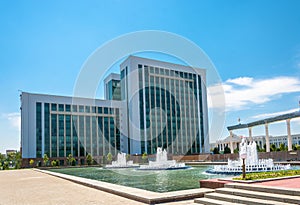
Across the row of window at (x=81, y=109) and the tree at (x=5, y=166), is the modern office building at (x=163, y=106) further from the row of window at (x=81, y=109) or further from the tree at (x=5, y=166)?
the tree at (x=5, y=166)

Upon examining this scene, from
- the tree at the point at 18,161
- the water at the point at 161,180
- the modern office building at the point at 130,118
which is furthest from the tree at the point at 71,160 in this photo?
the water at the point at 161,180

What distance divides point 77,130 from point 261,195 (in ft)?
175

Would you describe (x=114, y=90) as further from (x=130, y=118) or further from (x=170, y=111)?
(x=170, y=111)

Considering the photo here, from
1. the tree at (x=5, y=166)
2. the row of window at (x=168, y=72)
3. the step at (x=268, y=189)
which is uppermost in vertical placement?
the row of window at (x=168, y=72)

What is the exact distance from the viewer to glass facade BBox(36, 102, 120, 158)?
54.2 metres

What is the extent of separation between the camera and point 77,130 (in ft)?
189

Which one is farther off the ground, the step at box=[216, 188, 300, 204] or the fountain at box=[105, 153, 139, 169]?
the step at box=[216, 188, 300, 204]

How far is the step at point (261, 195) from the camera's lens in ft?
21.2

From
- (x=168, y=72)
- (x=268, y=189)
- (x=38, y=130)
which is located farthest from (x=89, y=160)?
(x=268, y=189)

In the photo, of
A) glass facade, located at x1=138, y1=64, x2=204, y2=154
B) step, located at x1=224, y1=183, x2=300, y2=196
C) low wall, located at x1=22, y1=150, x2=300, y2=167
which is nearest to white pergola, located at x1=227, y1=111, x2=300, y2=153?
low wall, located at x1=22, y1=150, x2=300, y2=167

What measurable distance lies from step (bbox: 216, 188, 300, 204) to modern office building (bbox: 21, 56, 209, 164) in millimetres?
49608

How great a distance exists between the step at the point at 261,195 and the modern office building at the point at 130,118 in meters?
49.6

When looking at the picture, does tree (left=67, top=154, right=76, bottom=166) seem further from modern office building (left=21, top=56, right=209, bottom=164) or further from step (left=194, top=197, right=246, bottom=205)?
step (left=194, top=197, right=246, bottom=205)

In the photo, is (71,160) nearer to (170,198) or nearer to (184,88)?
(184,88)
